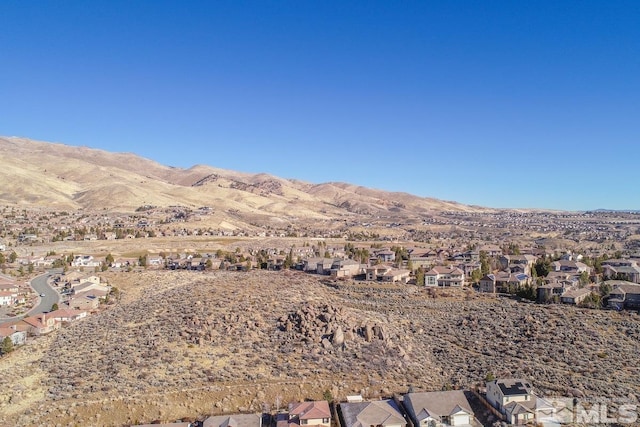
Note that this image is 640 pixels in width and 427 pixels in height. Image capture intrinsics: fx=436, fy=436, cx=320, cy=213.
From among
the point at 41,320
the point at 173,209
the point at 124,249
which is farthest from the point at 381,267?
the point at 173,209

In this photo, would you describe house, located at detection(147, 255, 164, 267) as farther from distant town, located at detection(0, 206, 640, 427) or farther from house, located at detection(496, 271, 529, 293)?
house, located at detection(496, 271, 529, 293)

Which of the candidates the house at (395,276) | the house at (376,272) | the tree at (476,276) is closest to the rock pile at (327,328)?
the house at (395,276)

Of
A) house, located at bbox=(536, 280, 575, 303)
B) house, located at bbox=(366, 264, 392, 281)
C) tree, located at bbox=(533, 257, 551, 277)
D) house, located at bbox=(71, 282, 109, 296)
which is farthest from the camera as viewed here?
tree, located at bbox=(533, 257, 551, 277)

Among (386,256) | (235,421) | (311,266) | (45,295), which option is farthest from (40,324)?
(386,256)

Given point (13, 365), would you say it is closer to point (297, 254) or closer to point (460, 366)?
point (460, 366)

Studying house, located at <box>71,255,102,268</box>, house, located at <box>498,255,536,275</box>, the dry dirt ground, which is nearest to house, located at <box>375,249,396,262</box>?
house, located at <box>498,255,536,275</box>

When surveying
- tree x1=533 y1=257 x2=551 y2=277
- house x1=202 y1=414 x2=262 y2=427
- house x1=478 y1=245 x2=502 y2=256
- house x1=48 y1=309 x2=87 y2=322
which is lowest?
house x1=48 y1=309 x2=87 y2=322
